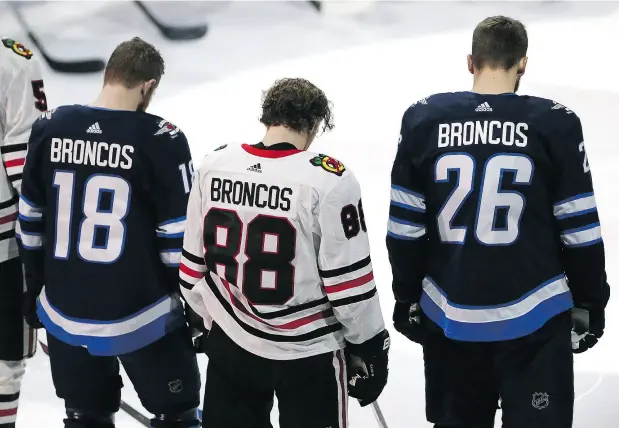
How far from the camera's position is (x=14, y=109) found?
244cm

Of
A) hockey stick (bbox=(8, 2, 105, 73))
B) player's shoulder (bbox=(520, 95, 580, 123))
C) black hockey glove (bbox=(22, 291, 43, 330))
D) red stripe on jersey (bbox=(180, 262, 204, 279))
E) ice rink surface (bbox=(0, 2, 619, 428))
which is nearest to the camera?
player's shoulder (bbox=(520, 95, 580, 123))

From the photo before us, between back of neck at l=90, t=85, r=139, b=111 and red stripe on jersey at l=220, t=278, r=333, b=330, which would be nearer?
red stripe on jersey at l=220, t=278, r=333, b=330

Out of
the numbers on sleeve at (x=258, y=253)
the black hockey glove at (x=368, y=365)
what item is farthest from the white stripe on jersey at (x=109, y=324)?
the black hockey glove at (x=368, y=365)

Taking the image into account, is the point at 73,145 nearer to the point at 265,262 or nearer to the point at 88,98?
the point at 265,262

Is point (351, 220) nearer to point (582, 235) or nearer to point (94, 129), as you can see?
point (582, 235)

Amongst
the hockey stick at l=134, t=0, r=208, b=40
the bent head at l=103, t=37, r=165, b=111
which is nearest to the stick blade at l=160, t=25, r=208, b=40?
the hockey stick at l=134, t=0, r=208, b=40

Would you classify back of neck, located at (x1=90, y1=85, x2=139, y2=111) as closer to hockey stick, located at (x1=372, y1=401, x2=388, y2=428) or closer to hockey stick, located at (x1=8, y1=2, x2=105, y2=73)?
hockey stick, located at (x1=372, y1=401, x2=388, y2=428)

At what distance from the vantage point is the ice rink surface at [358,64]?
3.98 m

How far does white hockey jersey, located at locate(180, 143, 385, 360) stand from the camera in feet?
6.20

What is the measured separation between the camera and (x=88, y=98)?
4.46 meters

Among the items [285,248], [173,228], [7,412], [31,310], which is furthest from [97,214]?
[7,412]

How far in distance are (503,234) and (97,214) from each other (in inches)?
34.3

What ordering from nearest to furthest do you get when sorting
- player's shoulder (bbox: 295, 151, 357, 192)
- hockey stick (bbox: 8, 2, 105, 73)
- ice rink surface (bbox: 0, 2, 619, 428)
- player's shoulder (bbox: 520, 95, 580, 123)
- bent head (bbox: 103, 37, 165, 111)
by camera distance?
player's shoulder (bbox: 295, 151, 357, 192) → player's shoulder (bbox: 520, 95, 580, 123) → bent head (bbox: 103, 37, 165, 111) → ice rink surface (bbox: 0, 2, 619, 428) → hockey stick (bbox: 8, 2, 105, 73)

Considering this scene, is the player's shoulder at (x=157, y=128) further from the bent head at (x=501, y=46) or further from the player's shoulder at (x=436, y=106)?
the bent head at (x=501, y=46)
